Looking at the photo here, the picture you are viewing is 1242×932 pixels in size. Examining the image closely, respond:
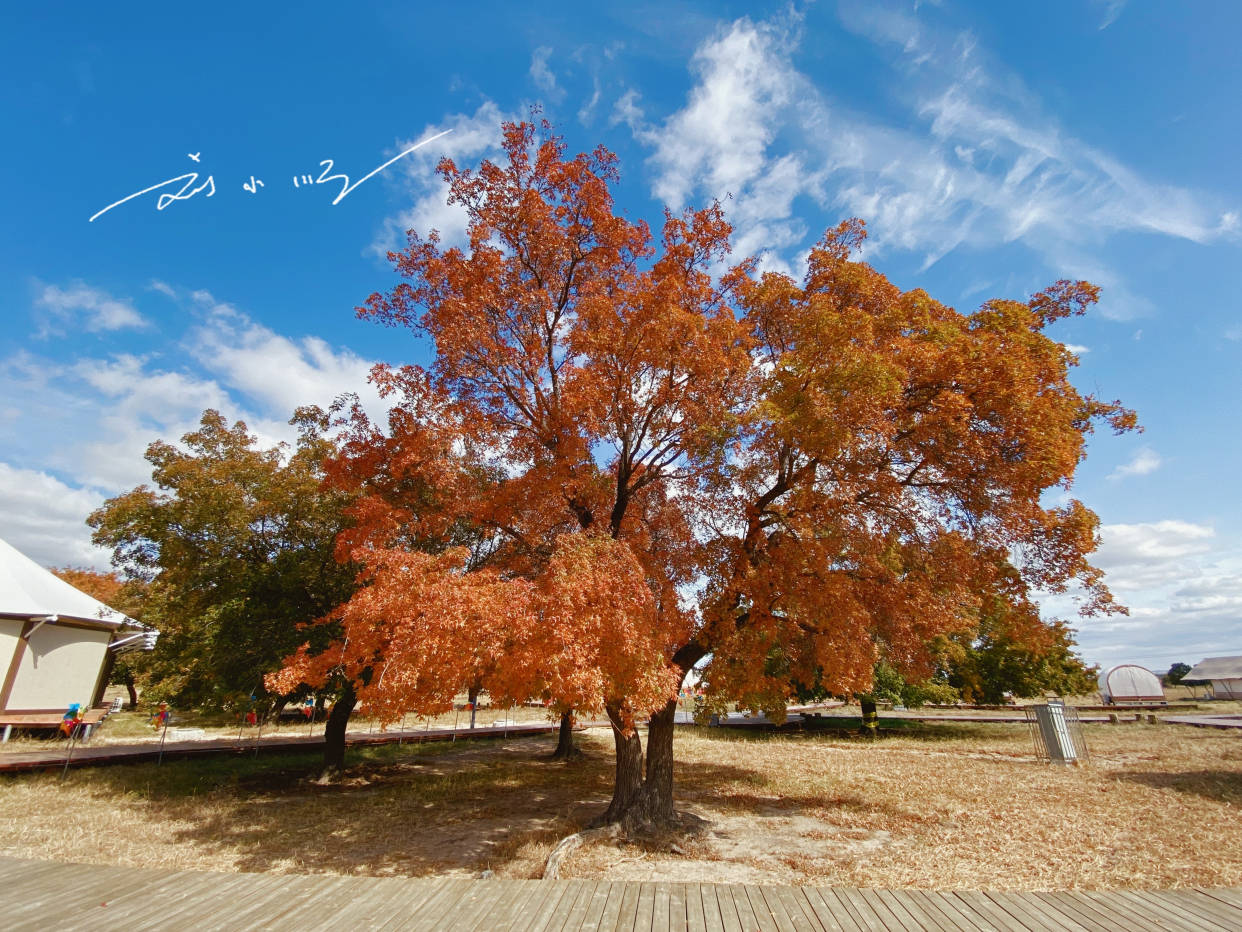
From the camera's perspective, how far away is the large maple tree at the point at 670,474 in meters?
8.95

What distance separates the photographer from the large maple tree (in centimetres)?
895

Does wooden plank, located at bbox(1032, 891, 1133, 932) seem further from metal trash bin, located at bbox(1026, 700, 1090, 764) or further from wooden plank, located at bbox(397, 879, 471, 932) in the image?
metal trash bin, located at bbox(1026, 700, 1090, 764)

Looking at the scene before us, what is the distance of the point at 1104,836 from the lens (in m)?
10.5

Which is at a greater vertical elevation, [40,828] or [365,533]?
[365,533]

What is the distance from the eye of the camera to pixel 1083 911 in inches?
233

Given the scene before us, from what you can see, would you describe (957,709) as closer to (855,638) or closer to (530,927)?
(855,638)

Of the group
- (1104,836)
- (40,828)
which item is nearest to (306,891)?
(40,828)

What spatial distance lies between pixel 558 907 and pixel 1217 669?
84256 millimetres

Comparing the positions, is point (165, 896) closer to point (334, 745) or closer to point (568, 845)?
point (568, 845)

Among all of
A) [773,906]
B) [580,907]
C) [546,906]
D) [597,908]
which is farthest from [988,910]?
[546,906]

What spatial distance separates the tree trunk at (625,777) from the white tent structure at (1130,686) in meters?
51.4

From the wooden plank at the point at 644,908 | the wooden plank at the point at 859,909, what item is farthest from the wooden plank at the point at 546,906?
the wooden plank at the point at 859,909

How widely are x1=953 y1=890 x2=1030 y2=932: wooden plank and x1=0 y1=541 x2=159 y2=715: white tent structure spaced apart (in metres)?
27.6

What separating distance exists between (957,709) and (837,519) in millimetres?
46367
